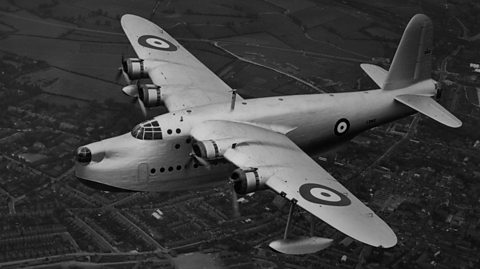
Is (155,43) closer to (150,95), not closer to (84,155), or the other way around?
(150,95)

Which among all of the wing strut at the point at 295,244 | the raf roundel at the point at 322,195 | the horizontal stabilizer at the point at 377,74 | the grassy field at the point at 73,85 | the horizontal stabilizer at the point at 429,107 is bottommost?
the grassy field at the point at 73,85

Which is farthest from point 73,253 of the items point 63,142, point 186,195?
point 63,142

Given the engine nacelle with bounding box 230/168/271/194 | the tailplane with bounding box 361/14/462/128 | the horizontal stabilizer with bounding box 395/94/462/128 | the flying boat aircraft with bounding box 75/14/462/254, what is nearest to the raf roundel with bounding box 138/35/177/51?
the flying boat aircraft with bounding box 75/14/462/254

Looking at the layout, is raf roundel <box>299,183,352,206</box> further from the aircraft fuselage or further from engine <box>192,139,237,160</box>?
the aircraft fuselage

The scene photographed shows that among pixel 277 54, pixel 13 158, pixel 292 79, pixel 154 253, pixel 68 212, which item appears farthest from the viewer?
pixel 277 54

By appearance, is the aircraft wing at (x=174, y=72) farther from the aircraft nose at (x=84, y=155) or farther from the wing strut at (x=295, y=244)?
the wing strut at (x=295, y=244)

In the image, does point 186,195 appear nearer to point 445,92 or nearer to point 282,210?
point 282,210

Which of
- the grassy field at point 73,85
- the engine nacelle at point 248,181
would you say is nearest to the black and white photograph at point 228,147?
the engine nacelle at point 248,181
